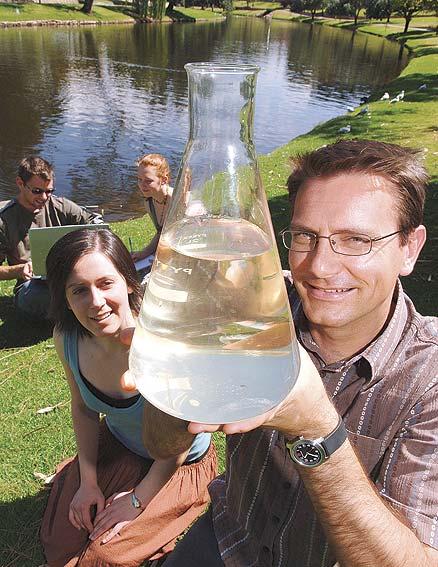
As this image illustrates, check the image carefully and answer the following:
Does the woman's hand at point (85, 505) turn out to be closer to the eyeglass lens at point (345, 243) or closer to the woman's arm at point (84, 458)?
the woman's arm at point (84, 458)

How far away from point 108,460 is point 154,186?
13.1 ft

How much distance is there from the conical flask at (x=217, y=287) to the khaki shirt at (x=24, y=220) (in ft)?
17.8

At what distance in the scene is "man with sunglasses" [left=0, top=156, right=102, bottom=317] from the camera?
5.99 m

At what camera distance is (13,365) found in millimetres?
5477

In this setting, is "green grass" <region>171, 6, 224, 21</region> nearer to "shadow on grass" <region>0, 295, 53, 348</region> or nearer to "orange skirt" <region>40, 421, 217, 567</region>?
"shadow on grass" <region>0, 295, 53, 348</region>

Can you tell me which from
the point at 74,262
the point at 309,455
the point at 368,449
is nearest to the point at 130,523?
the point at 74,262

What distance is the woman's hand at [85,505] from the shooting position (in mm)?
3033

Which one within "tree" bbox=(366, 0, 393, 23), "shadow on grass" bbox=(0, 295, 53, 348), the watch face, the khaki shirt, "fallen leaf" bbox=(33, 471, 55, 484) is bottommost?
"tree" bbox=(366, 0, 393, 23)

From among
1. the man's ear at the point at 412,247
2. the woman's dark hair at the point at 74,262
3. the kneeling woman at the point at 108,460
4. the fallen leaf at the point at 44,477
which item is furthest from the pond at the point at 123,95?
the man's ear at the point at 412,247

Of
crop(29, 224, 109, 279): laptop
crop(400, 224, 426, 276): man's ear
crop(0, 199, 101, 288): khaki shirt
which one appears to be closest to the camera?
crop(400, 224, 426, 276): man's ear

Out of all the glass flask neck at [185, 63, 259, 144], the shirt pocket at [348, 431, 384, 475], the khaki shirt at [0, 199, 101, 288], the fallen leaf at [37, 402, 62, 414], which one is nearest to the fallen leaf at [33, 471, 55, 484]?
the fallen leaf at [37, 402, 62, 414]

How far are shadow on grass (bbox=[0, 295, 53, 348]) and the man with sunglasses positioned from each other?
24 cm

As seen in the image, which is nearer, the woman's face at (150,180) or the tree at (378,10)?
the woman's face at (150,180)

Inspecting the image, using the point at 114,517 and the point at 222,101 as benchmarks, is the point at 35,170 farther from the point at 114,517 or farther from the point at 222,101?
the point at 222,101
